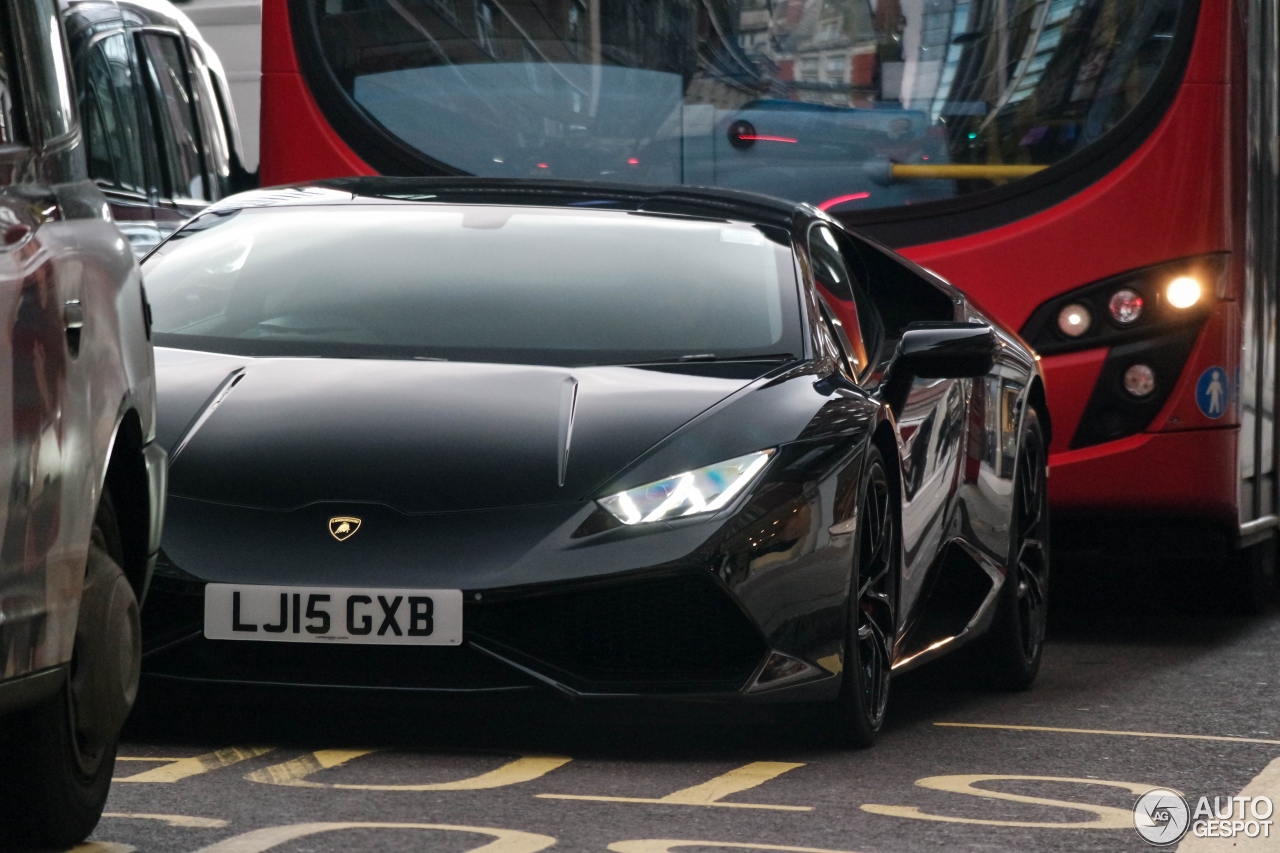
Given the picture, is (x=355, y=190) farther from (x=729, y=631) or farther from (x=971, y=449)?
(x=729, y=631)

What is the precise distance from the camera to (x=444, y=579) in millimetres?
5457

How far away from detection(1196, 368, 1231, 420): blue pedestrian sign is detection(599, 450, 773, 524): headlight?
4.14 m

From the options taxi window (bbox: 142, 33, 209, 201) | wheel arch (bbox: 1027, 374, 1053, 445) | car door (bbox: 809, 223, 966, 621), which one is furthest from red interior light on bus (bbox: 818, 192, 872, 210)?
taxi window (bbox: 142, 33, 209, 201)

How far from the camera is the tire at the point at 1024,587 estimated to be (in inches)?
299

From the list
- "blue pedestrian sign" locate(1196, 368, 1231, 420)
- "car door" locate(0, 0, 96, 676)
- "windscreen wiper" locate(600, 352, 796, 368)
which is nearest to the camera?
"car door" locate(0, 0, 96, 676)

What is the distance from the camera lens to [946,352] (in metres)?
6.70

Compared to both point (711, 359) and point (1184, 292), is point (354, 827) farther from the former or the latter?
point (1184, 292)

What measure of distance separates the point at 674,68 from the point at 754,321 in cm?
380

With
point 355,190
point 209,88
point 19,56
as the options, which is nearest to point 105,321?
point 19,56

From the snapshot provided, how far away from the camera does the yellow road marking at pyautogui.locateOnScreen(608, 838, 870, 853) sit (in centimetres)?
453

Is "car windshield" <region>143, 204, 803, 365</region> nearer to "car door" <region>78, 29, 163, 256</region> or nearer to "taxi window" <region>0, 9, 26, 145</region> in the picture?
"taxi window" <region>0, 9, 26, 145</region>

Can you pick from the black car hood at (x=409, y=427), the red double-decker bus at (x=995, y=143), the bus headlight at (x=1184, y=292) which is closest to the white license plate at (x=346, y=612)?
the black car hood at (x=409, y=427)

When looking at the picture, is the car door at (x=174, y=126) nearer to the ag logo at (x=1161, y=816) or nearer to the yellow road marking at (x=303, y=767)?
the yellow road marking at (x=303, y=767)

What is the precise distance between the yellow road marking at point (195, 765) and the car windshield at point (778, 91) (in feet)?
16.3
